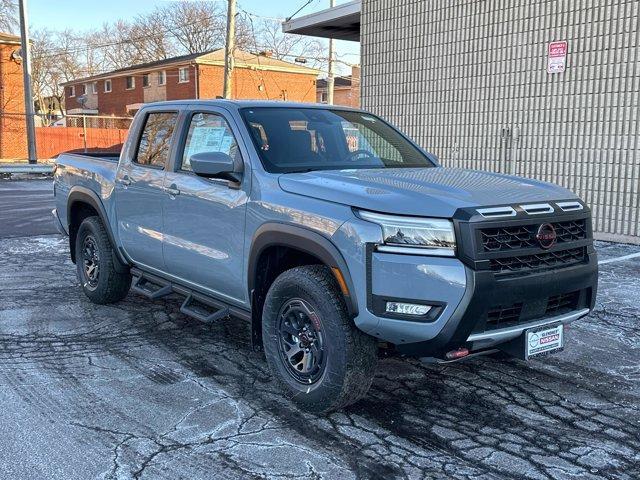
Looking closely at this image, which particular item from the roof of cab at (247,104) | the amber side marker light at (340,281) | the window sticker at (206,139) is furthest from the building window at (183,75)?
the amber side marker light at (340,281)

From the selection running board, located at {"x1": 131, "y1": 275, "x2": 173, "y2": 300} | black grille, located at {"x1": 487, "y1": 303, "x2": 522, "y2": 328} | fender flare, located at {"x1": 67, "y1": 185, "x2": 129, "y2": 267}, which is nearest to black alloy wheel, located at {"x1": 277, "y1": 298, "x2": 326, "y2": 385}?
black grille, located at {"x1": 487, "y1": 303, "x2": 522, "y2": 328}

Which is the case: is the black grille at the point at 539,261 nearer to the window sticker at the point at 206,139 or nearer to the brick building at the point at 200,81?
the window sticker at the point at 206,139

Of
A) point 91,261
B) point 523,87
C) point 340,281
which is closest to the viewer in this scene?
point 340,281

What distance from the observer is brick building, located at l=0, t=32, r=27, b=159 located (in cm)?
3303

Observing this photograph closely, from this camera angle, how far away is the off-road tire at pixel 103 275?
6332 mm

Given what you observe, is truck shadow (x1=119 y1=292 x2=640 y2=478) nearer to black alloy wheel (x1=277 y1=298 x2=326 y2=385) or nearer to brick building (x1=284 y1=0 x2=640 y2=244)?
black alloy wheel (x1=277 y1=298 x2=326 y2=385)

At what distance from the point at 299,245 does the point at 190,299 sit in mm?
1590

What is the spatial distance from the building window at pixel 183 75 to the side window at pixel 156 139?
4120 centimetres

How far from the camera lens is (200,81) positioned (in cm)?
4450

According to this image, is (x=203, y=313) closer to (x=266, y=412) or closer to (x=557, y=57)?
(x=266, y=412)

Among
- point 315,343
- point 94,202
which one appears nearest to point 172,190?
point 94,202

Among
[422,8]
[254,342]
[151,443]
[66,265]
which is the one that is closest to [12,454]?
[151,443]

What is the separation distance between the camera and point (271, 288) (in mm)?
4219

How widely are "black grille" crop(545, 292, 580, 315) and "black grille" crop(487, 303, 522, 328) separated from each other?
29 cm
